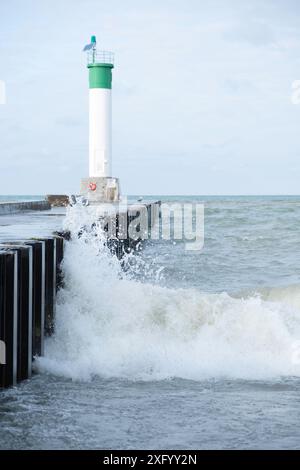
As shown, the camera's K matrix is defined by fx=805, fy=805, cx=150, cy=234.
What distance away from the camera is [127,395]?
5.75 meters

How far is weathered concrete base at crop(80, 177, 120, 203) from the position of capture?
25.6 m

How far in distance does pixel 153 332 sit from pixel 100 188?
18.3 m

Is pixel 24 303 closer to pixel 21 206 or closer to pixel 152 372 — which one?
pixel 152 372

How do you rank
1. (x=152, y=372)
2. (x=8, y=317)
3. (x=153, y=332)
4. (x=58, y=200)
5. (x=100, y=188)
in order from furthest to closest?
1. (x=100, y=188)
2. (x=58, y=200)
3. (x=153, y=332)
4. (x=152, y=372)
5. (x=8, y=317)

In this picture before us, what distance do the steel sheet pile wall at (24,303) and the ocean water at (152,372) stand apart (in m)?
0.17

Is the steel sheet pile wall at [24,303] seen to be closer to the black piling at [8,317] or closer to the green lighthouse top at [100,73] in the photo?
the black piling at [8,317]

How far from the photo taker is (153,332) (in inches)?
311

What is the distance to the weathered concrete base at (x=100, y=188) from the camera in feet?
83.9

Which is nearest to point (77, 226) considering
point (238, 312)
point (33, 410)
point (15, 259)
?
point (238, 312)

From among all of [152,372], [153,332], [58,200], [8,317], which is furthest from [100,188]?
[8,317]

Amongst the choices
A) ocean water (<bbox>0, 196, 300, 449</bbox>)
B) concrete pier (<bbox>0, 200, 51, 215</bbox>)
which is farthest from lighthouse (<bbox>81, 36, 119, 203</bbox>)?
ocean water (<bbox>0, 196, 300, 449</bbox>)

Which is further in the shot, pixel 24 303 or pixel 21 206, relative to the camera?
pixel 21 206

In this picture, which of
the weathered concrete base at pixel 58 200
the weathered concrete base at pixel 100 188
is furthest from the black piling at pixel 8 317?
the weathered concrete base at pixel 100 188

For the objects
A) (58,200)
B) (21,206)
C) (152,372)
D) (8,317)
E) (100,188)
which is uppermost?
(100,188)
